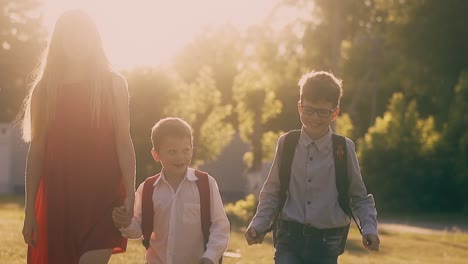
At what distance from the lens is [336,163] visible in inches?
215

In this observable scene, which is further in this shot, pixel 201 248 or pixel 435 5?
pixel 435 5

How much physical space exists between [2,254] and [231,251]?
12.5 feet

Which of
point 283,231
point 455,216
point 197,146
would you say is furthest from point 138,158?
point 283,231

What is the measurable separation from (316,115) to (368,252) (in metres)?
10.3

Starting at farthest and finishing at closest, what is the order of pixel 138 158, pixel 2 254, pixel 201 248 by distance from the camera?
pixel 138 158 < pixel 2 254 < pixel 201 248

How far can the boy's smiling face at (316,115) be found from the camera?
5402 millimetres

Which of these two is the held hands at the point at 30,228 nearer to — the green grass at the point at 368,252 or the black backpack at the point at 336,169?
the black backpack at the point at 336,169

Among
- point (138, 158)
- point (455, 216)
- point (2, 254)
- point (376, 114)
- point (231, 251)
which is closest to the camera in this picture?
point (2, 254)

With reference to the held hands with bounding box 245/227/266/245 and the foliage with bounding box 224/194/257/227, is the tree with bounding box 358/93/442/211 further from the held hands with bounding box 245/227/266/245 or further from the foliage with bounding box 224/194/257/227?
the held hands with bounding box 245/227/266/245

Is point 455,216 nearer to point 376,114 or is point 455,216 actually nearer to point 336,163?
point 336,163

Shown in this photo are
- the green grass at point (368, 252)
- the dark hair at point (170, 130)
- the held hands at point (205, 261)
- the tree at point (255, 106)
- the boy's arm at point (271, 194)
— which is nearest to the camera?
the held hands at point (205, 261)

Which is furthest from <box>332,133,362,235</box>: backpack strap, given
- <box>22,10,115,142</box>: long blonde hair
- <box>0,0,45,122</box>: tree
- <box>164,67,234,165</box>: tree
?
<box>0,0,45,122</box>: tree

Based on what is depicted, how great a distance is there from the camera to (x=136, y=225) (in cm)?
524

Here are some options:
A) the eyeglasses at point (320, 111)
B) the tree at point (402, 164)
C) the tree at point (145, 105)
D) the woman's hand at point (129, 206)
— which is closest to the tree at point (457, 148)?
the tree at point (402, 164)
